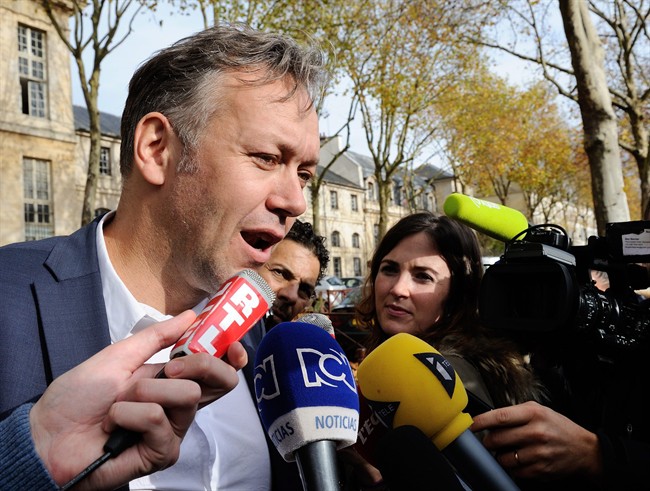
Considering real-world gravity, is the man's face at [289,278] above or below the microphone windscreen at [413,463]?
above

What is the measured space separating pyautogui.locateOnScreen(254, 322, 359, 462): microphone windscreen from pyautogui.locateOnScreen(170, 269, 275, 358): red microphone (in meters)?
0.24

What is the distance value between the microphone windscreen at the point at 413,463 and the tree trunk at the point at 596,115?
5955mm

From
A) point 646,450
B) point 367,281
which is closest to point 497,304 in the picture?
point 646,450

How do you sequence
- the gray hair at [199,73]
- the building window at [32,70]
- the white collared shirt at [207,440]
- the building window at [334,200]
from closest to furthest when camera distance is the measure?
the white collared shirt at [207,440], the gray hair at [199,73], the building window at [32,70], the building window at [334,200]

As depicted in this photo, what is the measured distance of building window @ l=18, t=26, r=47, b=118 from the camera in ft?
67.7

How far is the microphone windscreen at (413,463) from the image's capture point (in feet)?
3.72

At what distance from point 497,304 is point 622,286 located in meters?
0.47

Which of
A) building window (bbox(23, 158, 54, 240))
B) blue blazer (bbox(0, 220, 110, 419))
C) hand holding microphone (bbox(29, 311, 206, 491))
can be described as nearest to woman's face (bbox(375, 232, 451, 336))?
blue blazer (bbox(0, 220, 110, 419))

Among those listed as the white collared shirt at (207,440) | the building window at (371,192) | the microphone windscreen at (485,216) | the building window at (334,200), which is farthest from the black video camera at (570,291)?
the building window at (371,192)

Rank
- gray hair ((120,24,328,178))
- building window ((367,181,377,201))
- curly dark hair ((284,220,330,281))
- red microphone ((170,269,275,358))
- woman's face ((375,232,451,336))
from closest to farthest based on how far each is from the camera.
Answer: red microphone ((170,269,275,358)), gray hair ((120,24,328,178)), woman's face ((375,232,451,336)), curly dark hair ((284,220,330,281)), building window ((367,181,377,201))

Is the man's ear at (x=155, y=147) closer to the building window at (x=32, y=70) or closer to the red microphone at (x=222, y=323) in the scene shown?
the red microphone at (x=222, y=323)

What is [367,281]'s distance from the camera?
3.52m

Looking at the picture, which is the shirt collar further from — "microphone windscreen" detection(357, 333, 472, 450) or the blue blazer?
"microphone windscreen" detection(357, 333, 472, 450)

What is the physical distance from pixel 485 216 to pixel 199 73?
116 centimetres
